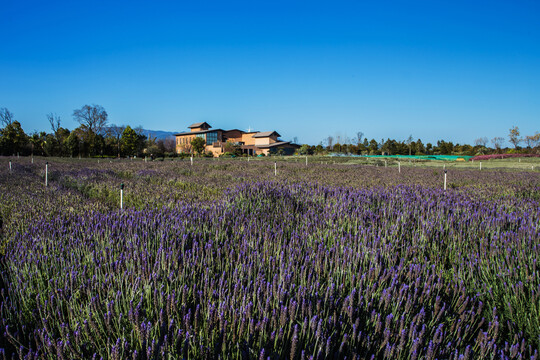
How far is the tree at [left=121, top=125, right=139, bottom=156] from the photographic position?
6583 centimetres

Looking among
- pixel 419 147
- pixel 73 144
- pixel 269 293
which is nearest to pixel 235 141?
pixel 73 144

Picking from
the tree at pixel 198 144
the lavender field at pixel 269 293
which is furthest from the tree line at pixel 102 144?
the lavender field at pixel 269 293

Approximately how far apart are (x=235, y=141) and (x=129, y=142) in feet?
124

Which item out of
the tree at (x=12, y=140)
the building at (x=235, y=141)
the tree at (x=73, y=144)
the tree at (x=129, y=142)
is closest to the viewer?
the tree at (x=12, y=140)

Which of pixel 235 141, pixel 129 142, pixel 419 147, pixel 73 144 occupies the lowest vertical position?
pixel 73 144

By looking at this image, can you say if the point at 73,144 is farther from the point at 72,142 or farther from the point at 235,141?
the point at 235,141

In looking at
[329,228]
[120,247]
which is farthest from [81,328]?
[329,228]

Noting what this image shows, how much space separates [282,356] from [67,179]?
11000 mm

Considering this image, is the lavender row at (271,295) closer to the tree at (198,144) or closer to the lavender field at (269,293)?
the lavender field at (269,293)

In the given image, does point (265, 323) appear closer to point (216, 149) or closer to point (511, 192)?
point (511, 192)

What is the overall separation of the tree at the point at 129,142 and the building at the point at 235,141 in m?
→ 21.9

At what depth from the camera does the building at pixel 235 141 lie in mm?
87625

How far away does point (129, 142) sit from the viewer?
67.6 metres

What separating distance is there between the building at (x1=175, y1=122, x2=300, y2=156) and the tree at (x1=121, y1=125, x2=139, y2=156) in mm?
21890
